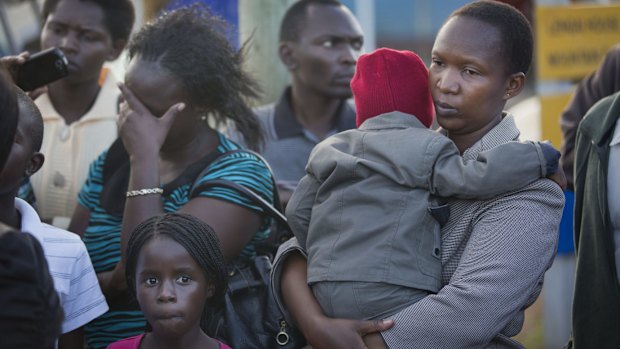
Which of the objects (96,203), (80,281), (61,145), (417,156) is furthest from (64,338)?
(61,145)

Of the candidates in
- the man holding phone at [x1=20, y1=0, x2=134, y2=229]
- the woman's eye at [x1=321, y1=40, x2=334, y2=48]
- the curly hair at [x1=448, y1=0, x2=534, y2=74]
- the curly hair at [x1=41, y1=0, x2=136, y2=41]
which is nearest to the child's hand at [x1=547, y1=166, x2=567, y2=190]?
the curly hair at [x1=448, y1=0, x2=534, y2=74]

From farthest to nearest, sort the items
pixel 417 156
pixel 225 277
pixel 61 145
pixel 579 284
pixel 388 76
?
pixel 61 145, pixel 579 284, pixel 225 277, pixel 388 76, pixel 417 156

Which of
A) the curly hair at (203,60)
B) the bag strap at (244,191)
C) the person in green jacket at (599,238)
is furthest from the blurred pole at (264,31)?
the person in green jacket at (599,238)

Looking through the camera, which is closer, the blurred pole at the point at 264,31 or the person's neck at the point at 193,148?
the person's neck at the point at 193,148

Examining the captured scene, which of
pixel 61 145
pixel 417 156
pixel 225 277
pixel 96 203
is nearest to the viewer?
pixel 417 156

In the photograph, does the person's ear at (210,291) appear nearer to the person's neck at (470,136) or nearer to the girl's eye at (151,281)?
the girl's eye at (151,281)

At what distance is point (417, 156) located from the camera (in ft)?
9.67

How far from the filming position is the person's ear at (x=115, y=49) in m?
4.99

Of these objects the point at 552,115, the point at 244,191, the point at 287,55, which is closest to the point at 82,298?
the point at 244,191

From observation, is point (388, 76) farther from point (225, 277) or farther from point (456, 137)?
point (225, 277)

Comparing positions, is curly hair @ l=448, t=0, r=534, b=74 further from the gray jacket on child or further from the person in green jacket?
the person in green jacket

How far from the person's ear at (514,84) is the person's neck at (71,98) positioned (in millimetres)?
2410

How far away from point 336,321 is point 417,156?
548mm

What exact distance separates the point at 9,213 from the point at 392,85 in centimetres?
126
